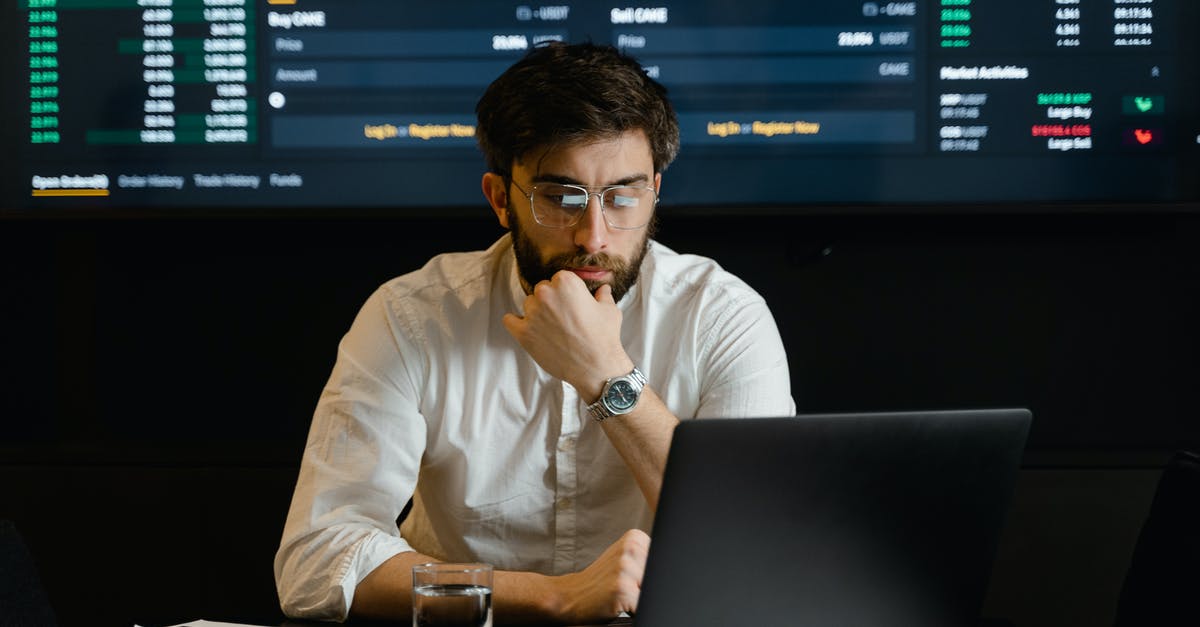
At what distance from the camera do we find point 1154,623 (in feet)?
3.44

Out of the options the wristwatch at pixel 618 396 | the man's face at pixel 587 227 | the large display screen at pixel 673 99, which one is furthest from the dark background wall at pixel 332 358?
the wristwatch at pixel 618 396

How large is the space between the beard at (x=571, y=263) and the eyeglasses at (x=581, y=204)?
5 centimetres

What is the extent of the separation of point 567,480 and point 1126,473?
1.25m

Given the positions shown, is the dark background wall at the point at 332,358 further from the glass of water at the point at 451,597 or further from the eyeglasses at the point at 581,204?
the glass of water at the point at 451,597

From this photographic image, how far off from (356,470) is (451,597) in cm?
53

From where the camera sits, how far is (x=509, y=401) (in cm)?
161

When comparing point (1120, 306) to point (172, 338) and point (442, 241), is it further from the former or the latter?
point (172, 338)

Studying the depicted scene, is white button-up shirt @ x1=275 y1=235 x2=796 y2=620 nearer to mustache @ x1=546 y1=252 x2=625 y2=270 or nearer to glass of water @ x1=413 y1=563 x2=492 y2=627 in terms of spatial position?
mustache @ x1=546 y1=252 x2=625 y2=270

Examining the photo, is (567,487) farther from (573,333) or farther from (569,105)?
(569,105)

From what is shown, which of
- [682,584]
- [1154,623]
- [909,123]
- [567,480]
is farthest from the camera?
[909,123]

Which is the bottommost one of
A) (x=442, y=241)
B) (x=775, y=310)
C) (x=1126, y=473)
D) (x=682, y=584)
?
(x=1126, y=473)

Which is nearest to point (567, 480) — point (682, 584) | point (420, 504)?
point (420, 504)

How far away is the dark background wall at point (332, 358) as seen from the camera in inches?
87.6

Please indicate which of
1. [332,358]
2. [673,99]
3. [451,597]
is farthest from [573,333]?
[332,358]
